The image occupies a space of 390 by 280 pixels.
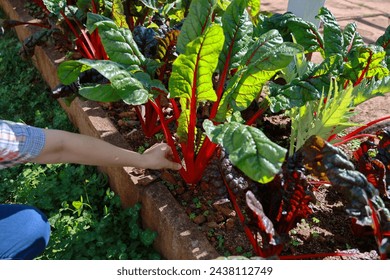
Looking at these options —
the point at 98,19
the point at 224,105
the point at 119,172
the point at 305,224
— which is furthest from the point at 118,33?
the point at 305,224

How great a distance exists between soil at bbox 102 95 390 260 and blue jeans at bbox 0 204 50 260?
550 mm

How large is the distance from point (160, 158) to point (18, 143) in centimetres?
58

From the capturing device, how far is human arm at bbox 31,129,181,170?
4.99 ft

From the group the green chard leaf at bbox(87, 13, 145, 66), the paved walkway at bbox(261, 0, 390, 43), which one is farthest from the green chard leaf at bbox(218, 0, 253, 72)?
the paved walkway at bbox(261, 0, 390, 43)

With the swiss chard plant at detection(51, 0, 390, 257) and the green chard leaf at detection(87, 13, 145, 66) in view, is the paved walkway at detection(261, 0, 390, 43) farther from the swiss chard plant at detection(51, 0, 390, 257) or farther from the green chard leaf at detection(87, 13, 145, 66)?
the green chard leaf at detection(87, 13, 145, 66)

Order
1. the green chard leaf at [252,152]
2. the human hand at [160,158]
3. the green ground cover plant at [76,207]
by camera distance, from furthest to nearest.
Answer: the green ground cover plant at [76,207] < the human hand at [160,158] < the green chard leaf at [252,152]

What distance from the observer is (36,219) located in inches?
71.0

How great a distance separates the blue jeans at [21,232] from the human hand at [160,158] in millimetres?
544

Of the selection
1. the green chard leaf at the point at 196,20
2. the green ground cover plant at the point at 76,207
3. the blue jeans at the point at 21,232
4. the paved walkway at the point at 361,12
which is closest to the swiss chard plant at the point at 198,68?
the green chard leaf at the point at 196,20

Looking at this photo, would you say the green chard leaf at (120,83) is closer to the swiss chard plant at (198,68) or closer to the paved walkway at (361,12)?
the swiss chard plant at (198,68)

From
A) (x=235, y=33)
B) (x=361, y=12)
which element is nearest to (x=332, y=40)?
(x=235, y=33)

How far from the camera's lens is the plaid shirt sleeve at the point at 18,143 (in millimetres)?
1394
